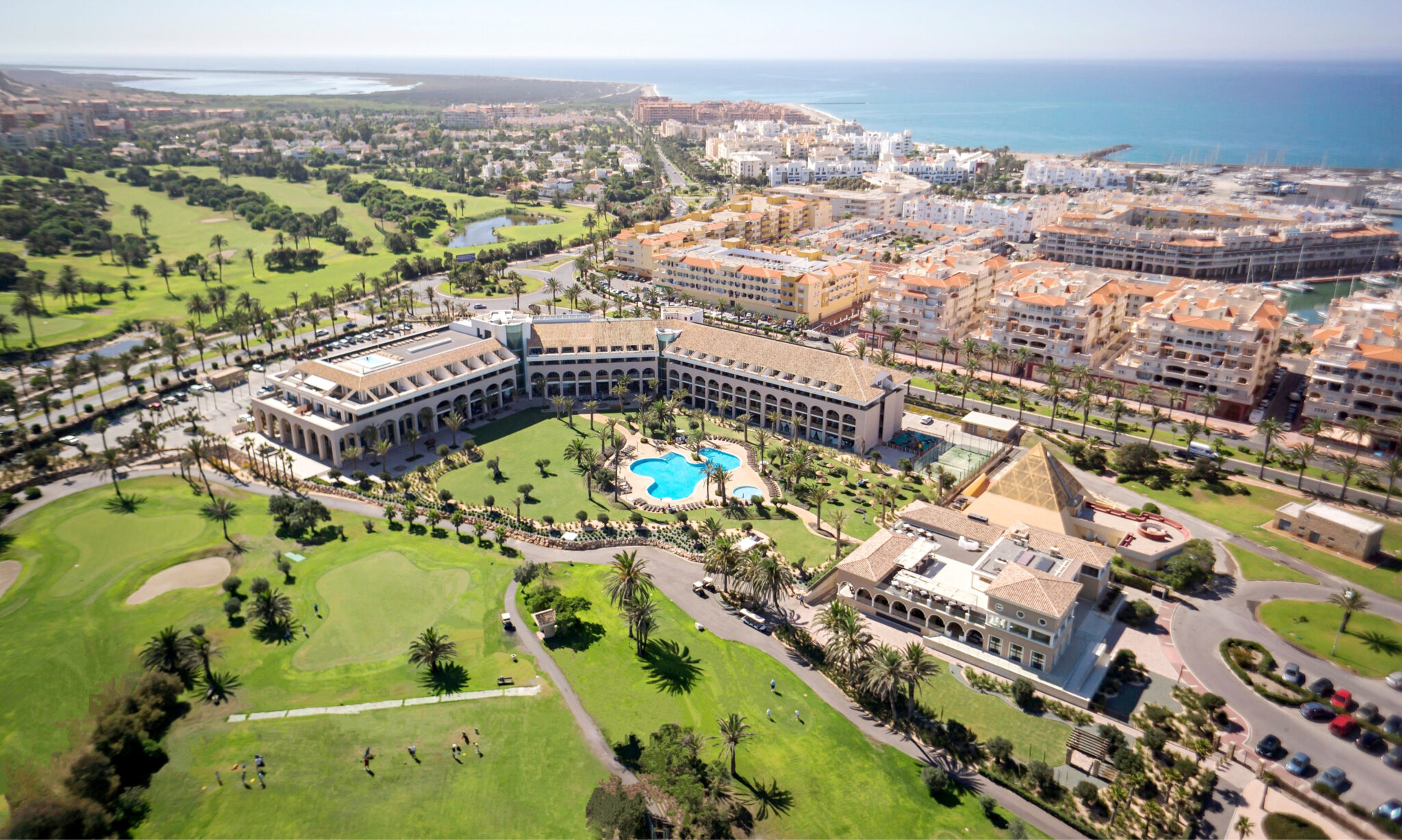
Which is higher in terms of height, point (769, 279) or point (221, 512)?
point (769, 279)

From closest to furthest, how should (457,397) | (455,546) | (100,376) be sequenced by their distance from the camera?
(455,546)
(457,397)
(100,376)

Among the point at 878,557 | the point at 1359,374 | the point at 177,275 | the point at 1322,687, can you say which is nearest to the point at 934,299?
the point at 1359,374

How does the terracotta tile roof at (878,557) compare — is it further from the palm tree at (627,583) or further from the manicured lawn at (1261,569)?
the manicured lawn at (1261,569)

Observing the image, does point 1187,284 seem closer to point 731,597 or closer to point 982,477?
point 982,477

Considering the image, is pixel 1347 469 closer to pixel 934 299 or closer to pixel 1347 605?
pixel 1347 605

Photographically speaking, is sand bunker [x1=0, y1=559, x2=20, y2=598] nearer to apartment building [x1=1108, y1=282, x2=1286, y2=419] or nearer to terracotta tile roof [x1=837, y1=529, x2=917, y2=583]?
terracotta tile roof [x1=837, y1=529, x2=917, y2=583]

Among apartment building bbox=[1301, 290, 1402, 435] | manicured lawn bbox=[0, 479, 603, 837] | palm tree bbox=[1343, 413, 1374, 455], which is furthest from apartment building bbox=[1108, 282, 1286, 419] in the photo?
manicured lawn bbox=[0, 479, 603, 837]

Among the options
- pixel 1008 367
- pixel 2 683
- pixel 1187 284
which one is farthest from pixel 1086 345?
pixel 2 683
